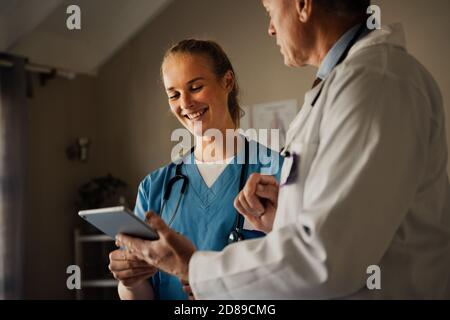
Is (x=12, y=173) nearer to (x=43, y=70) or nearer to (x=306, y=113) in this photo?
(x=43, y=70)

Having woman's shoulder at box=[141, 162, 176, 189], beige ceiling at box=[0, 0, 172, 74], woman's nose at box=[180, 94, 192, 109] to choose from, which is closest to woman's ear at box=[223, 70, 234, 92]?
woman's nose at box=[180, 94, 192, 109]

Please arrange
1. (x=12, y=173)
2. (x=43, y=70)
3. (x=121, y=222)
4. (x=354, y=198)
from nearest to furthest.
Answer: (x=354, y=198) → (x=121, y=222) → (x=12, y=173) → (x=43, y=70)

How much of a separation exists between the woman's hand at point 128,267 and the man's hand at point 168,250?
0.26 meters

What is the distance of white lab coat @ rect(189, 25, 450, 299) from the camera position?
75 centimetres

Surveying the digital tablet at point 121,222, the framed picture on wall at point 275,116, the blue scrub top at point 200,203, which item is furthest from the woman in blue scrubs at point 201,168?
the framed picture on wall at point 275,116

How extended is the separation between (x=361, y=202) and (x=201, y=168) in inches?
33.8

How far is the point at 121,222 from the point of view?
100cm

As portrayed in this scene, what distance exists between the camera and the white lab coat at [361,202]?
2.44 feet

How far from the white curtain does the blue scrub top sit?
253cm

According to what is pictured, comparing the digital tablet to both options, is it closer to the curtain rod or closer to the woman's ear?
the woman's ear

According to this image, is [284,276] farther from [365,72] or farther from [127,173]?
[127,173]

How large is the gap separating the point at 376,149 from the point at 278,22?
34cm

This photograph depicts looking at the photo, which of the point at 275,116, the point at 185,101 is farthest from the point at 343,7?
the point at 275,116
